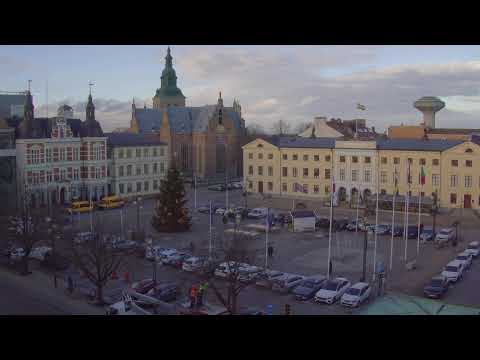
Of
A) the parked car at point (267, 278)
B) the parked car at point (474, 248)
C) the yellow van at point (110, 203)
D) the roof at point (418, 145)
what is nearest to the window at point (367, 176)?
the roof at point (418, 145)

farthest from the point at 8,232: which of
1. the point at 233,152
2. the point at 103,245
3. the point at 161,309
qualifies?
the point at 233,152

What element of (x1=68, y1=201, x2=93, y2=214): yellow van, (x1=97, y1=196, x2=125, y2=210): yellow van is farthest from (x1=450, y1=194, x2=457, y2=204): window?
(x1=68, y1=201, x2=93, y2=214): yellow van

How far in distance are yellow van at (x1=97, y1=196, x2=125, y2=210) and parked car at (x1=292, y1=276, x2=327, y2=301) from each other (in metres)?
15.1

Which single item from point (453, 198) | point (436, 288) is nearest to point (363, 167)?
point (453, 198)

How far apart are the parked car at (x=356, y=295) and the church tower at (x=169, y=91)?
143 feet

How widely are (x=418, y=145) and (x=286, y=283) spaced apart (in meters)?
16.8

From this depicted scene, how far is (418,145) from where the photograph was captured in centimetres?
2695

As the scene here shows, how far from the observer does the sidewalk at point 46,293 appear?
11.2 m

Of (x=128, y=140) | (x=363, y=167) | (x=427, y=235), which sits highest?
(x=128, y=140)

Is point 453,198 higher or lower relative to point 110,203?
higher

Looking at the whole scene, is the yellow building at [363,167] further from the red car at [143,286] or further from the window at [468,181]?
the red car at [143,286]

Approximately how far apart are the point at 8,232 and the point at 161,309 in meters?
7.99

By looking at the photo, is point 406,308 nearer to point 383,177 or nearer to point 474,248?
point 474,248
